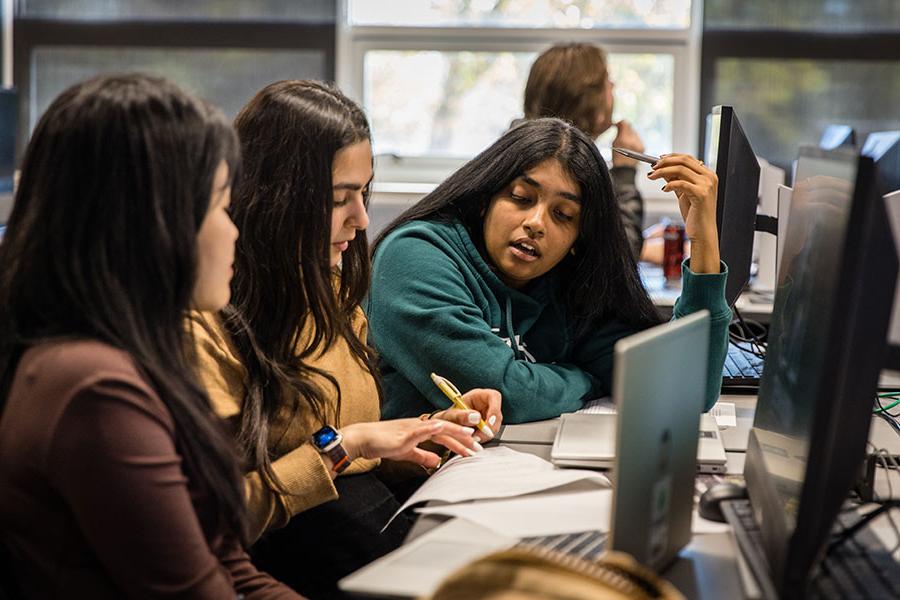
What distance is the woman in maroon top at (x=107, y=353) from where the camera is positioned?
100 centimetres

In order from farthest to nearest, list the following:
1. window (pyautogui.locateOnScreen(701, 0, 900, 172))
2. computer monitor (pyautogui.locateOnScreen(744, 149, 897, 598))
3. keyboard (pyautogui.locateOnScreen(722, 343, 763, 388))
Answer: window (pyautogui.locateOnScreen(701, 0, 900, 172))
keyboard (pyautogui.locateOnScreen(722, 343, 763, 388))
computer monitor (pyautogui.locateOnScreen(744, 149, 897, 598))

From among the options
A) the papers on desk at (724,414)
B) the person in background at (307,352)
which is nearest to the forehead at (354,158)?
the person in background at (307,352)

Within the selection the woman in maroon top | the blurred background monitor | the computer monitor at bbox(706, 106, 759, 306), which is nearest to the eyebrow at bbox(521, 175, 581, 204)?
the computer monitor at bbox(706, 106, 759, 306)

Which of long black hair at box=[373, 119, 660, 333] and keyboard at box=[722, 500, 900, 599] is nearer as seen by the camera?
keyboard at box=[722, 500, 900, 599]

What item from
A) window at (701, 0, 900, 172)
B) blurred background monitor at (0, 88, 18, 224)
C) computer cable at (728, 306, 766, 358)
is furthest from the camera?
window at (701, 0, 900, 172)

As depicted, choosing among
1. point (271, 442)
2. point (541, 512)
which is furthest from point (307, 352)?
point (541, 512)

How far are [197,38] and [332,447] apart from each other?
11.3ft

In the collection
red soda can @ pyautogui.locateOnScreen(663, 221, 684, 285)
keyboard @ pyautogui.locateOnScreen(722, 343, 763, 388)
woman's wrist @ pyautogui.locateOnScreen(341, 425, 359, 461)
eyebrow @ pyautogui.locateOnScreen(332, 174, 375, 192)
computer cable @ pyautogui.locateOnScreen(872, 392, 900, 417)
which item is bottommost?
woman's wrist @ pyautogui.locateOnScreen(341, 425, 359, 461)

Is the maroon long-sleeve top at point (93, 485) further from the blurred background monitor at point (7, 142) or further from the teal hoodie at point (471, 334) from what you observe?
the blurred background monitor at point (7, 142)

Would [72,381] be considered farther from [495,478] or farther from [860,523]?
[860,523]

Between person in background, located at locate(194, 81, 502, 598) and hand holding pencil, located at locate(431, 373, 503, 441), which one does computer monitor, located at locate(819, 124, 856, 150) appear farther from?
person in background, located at locate(194, 81, 502, 598)

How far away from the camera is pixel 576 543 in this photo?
119cm

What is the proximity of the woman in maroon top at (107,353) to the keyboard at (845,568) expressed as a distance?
521 mm

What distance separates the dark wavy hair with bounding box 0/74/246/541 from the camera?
1052 mm
